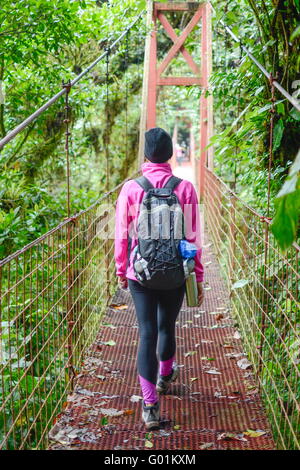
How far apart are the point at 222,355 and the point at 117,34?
3.66 metres

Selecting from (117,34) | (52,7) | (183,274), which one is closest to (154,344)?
(183,274)

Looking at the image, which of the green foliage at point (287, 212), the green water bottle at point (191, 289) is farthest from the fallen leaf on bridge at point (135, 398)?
the green foliage at point (287, 212)

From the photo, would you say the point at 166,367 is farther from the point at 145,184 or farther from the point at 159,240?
the point at 145,184

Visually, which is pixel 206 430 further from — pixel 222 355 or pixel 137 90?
pixel 137 90

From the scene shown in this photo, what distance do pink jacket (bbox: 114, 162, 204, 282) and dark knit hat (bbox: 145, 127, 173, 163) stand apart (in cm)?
3

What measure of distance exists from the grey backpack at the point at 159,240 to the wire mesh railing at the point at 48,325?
12.6 inches

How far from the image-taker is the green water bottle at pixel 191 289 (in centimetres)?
208

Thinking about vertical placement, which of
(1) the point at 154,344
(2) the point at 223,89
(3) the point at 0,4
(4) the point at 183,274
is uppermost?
(3) the point at 0,4

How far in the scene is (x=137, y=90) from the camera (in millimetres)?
8352

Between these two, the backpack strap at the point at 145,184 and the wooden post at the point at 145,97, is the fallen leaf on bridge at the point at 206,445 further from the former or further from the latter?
the wooden post at the point at 145,97

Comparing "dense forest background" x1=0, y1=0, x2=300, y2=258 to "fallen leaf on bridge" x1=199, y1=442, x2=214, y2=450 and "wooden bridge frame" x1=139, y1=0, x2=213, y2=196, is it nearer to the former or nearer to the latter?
"wooden bridge frame" x1=139, y1=0, x2=213, y2=196

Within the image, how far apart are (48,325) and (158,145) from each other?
0.85 m

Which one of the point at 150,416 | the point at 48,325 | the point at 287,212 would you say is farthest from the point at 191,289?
the point at 287,212

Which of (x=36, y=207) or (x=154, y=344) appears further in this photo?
(x=36, y=207)
